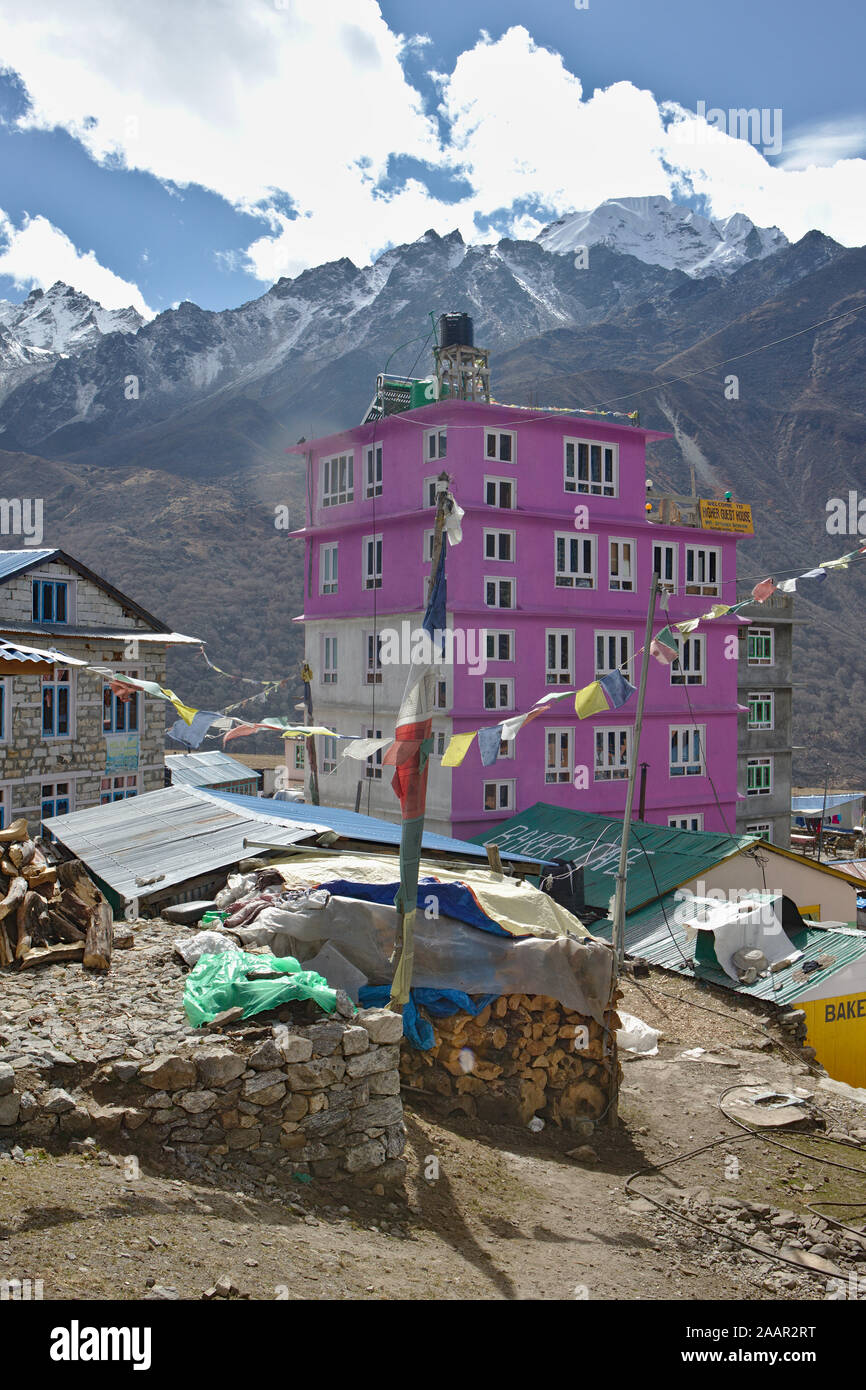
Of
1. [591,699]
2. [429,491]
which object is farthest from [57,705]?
[591,699]

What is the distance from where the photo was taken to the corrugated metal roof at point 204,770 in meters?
37.5

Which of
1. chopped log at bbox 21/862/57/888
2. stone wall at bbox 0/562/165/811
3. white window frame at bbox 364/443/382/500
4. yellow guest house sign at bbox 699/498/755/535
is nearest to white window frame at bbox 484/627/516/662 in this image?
white window frame at bbox 364/443/382/500

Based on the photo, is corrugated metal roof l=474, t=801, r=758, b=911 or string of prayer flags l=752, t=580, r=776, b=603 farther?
corrugated metal roof l=474, t=801, r=758, b=911

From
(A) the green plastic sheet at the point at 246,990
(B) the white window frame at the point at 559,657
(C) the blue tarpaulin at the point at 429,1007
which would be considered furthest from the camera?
(B) the white window frame at the point at 559,657

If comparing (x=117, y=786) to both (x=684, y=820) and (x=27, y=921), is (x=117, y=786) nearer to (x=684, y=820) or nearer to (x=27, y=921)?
(x=27, y=921)

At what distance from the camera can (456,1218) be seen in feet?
30.2

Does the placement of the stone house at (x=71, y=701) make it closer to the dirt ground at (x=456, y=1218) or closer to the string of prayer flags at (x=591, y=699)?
the string of prayer flags at (x=591, y=699)

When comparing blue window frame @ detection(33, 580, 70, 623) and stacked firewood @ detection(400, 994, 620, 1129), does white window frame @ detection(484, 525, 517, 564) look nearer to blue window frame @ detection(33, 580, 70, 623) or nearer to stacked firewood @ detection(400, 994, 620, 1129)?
blue window frame @ detection(33, 580, 70, 623)

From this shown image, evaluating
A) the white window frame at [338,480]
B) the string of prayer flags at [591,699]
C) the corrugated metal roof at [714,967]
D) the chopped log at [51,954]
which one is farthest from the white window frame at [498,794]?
the chopped log at [51,954]

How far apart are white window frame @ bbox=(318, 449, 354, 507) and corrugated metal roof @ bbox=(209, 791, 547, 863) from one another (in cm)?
1922

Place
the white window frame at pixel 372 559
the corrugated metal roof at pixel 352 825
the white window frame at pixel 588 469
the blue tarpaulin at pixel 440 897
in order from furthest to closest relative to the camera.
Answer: the white window frame at pixel 372 559
the white window frame at pixel 588 469
the corrugated metal roof at pixel 352 825
the blue tarpaulin at pixel 440 897

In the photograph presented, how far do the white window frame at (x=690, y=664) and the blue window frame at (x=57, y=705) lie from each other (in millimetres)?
21928

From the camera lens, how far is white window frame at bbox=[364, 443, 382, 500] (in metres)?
36.5

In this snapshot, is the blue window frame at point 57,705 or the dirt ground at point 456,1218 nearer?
the dirt ground at point 456,1218
